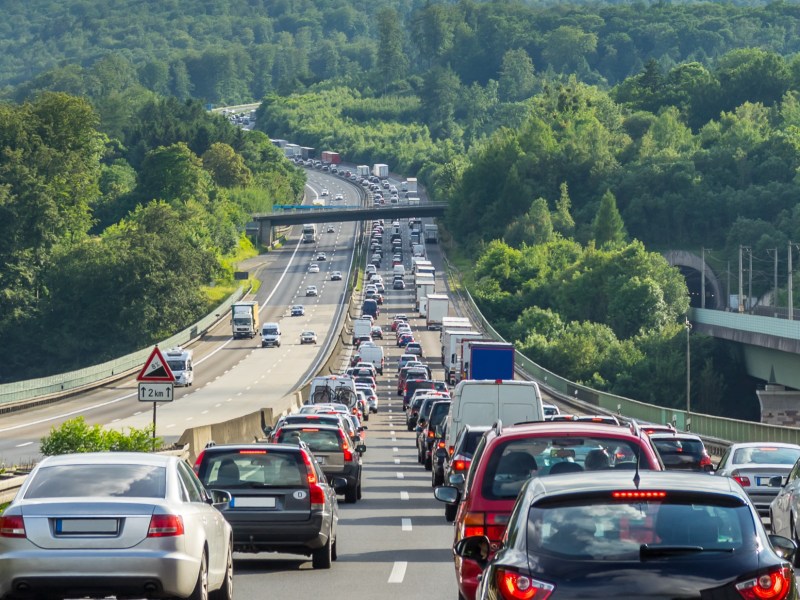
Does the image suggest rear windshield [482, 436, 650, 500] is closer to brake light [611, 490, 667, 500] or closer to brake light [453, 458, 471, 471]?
brake light [611, 490, 667, 500]

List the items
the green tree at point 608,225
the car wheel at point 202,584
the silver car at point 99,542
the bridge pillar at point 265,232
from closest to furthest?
1. the silver car at point 99,542
2. the car wheel at point 202,584
3. the green tree at point 608,225
4. the bridge pillar at point 265,232

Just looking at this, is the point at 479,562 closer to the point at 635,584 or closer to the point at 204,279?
the point at 635,584

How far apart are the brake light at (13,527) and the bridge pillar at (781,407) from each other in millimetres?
77280

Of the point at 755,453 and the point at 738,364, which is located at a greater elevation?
the point at 755,453

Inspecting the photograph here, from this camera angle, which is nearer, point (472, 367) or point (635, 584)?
point (635, 584)

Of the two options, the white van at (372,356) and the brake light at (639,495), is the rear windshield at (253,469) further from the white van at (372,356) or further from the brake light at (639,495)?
the white van at (372,356)

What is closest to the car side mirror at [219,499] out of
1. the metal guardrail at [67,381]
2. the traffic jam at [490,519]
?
the traffic jam at [490,519]

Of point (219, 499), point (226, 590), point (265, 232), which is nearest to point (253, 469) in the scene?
point (219, 499)

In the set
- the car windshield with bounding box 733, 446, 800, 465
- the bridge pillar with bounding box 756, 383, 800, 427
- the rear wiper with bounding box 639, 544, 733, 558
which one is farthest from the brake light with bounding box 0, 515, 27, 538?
the bridge pillar with bounding box 756, 383, 800, 427

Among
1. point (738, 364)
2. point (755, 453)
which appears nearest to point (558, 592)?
point (755, 453)

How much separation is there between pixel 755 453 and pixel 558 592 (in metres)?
19.8

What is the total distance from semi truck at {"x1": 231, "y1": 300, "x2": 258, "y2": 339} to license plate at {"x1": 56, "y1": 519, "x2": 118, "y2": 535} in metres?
108

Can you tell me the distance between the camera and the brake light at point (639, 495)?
9.88 metres

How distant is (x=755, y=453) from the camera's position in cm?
2862
